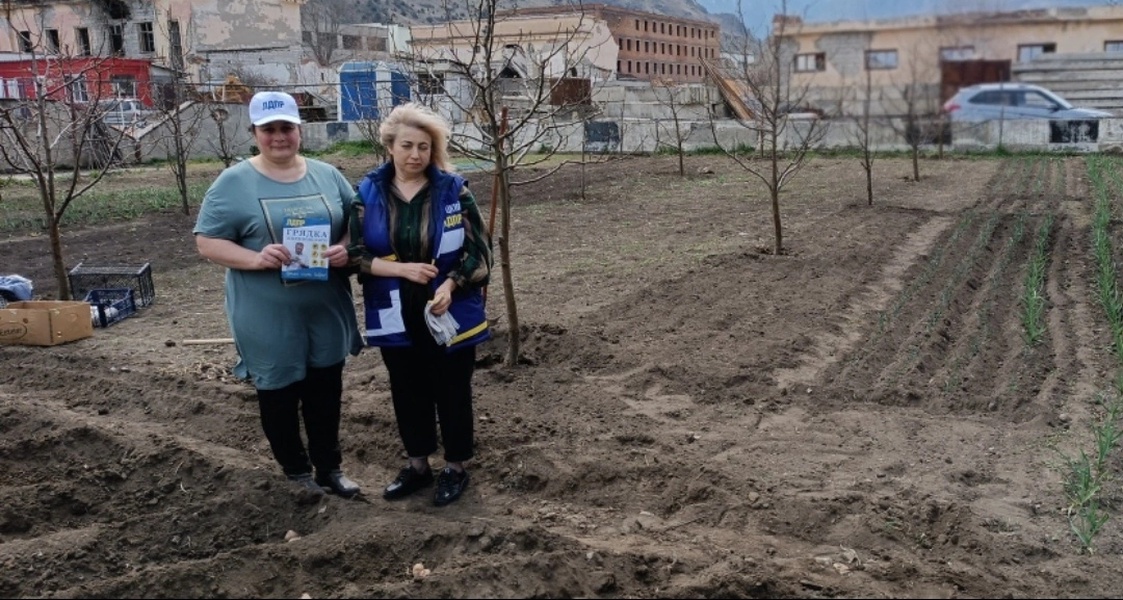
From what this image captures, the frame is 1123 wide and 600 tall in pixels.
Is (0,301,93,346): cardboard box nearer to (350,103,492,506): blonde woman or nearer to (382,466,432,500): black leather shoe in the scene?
(382,466,432,500): black leather shoe

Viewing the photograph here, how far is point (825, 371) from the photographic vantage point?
6.01 metres

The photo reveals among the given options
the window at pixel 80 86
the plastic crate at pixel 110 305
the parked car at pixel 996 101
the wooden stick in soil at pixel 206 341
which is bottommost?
the wooden stick in soil at pixel 206 341

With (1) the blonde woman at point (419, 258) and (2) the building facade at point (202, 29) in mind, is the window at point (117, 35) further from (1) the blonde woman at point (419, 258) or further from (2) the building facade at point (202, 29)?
(1) the blonde woman at point (419, 258)

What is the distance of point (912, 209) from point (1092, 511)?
10.6 m

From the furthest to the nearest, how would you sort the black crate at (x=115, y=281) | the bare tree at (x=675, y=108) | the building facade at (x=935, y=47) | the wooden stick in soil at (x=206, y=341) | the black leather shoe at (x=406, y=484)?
the bare tree at (x=675, y=108)
the black crate at (x=115, y=281)
the wooden stick in soil at (x=206, y=341)
the black leather shoe at (x=406, y=484)
the building facade at (x=935, y=47)

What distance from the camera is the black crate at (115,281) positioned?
8.51 m

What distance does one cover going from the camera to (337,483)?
4215 millimetres

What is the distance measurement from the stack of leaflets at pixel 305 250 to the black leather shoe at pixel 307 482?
0.92 metres

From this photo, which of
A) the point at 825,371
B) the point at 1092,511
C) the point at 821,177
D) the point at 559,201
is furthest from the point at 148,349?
the point at 821,177

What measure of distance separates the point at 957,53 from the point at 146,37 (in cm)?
4792

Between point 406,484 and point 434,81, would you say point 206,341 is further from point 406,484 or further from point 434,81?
point 406,484

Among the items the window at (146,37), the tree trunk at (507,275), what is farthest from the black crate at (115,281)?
the window at (146,37)

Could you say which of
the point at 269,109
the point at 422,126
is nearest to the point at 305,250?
the point at 269,109

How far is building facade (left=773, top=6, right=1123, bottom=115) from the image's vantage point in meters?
2.63
